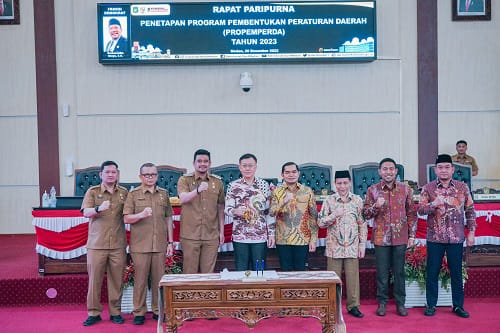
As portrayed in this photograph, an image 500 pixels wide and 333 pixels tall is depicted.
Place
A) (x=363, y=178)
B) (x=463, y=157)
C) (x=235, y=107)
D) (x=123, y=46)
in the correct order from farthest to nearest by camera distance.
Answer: (x=235, y=107) → (x=463, y=157) → (x=123, y=46) → (x=363, y=178)

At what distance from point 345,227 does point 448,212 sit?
0.88 metres

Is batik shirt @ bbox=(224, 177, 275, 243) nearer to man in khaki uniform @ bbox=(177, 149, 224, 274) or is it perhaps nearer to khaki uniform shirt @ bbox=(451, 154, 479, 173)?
man in khaki uniform @ bbox=(177, 149, 224, 274)

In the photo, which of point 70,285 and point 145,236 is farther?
point 70,285

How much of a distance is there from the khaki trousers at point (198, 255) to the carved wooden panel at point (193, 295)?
88cm

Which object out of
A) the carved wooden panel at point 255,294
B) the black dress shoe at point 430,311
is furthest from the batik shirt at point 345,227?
the carved wooden panel at point 255,294

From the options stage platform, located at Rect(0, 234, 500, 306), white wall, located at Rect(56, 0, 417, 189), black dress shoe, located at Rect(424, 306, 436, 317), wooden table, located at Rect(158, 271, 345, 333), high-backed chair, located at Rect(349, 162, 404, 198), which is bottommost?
black dress shoe, located at Rect(424, 306, 436, 317)

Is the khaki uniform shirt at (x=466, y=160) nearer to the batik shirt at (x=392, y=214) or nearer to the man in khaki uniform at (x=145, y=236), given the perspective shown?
the batik shirt at (x=392, y=214)

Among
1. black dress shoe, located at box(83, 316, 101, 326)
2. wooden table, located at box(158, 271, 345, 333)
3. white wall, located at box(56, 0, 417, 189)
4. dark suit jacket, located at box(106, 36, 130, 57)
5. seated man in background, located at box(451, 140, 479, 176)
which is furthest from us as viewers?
white wall, located at box(56, 0, 417, 189)

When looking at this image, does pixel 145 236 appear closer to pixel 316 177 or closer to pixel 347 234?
pixel 347 234

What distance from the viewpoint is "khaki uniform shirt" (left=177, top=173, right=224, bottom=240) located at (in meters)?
4.86

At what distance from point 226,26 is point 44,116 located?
299 cm

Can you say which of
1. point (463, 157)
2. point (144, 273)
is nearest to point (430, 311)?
point (144, 273)

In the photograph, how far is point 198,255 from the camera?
16.0ft

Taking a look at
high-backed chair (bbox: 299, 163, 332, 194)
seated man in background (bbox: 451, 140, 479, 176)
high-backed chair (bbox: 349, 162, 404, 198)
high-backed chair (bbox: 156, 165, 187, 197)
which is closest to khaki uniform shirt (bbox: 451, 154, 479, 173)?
seated man in background (bbox: 451, 140, 479, 176)
